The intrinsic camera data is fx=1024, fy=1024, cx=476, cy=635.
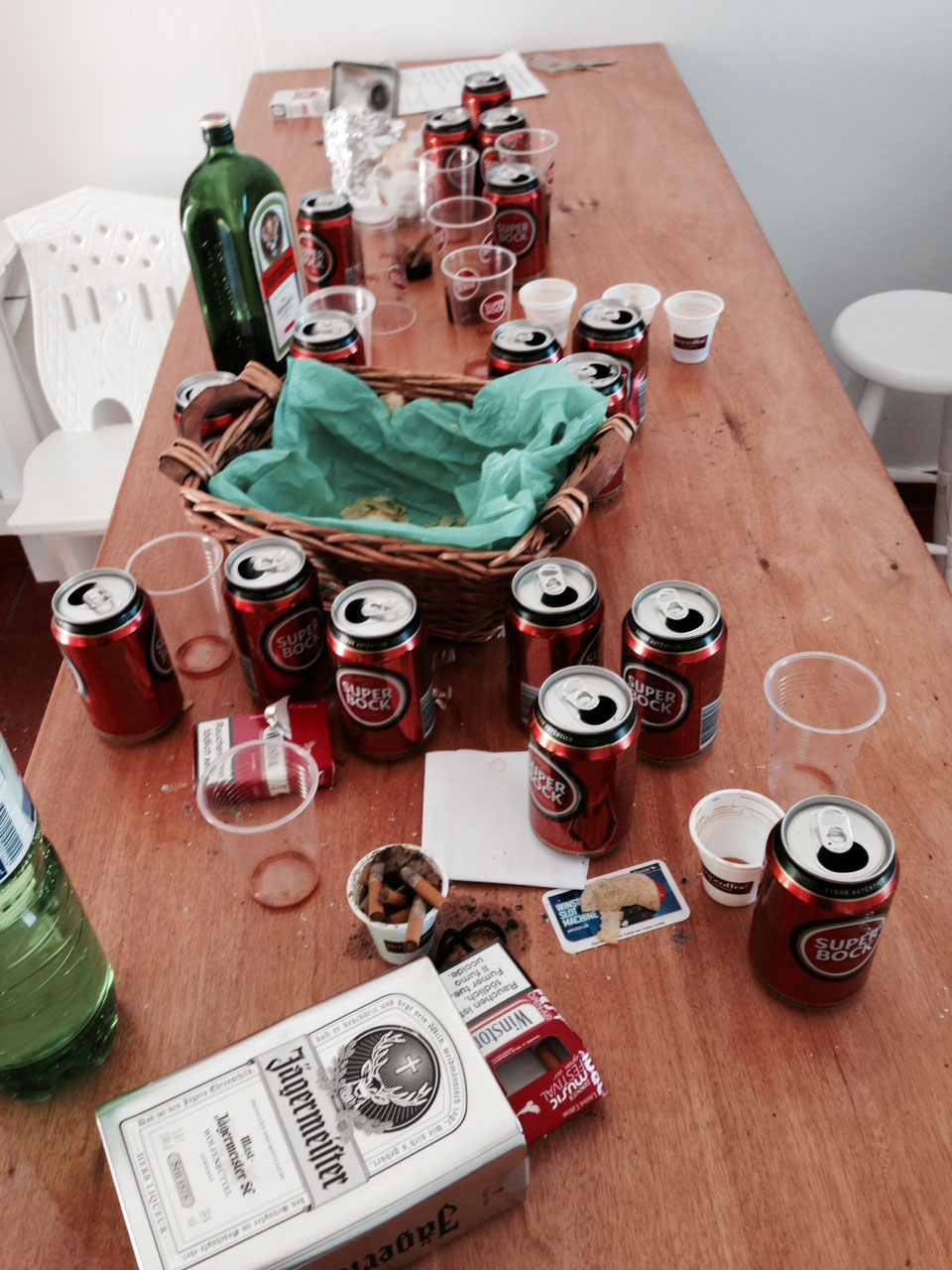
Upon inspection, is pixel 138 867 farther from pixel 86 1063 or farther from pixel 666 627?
pixel 666 627

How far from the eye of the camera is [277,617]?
0.87 meters

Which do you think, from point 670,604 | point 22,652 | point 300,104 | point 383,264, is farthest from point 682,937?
point 22,652

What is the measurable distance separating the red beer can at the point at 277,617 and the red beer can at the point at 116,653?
73 millimetres

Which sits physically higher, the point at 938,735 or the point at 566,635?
the point at 566,635

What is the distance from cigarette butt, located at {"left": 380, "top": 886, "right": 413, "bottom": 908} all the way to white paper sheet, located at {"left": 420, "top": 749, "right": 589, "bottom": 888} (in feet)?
0.17

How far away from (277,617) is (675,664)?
0.33 m

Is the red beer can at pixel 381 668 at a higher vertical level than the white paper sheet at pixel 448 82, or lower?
lower

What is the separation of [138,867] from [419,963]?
0.97 feet

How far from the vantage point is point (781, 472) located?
47.2 inches

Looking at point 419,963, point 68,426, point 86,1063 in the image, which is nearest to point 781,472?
point 419,963

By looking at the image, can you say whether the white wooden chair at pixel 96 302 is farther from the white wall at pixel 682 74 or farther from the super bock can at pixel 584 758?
the super bock can at pixel 584 758

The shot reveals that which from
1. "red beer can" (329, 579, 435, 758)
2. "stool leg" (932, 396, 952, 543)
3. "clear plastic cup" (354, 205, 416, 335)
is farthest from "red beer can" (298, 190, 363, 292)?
"stool leg" (932, 396, 952, 543)

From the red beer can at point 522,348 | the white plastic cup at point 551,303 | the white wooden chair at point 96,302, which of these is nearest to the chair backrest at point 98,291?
the white wooden chair at point 96,302

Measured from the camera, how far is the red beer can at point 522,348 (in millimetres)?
1112
